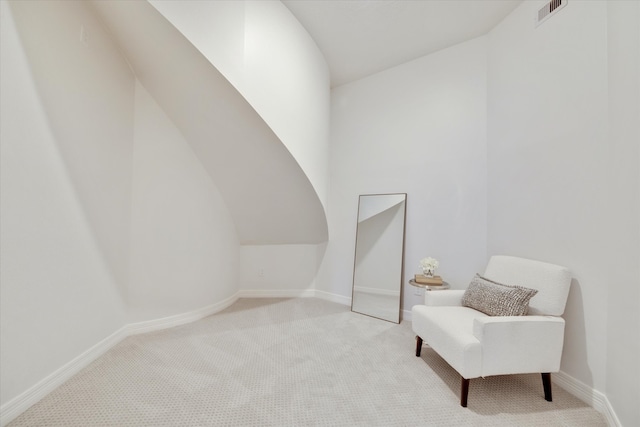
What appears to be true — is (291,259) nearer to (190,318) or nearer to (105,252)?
(190,318)

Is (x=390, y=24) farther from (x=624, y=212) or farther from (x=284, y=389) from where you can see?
→ (x=284, y=389)

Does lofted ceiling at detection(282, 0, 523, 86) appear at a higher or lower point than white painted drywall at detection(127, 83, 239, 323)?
higher

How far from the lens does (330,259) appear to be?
12.9 feet

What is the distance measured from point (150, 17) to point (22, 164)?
1.18 m

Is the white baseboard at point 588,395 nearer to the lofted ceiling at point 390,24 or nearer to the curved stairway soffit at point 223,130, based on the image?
the curved stairway soffit at point 223,130

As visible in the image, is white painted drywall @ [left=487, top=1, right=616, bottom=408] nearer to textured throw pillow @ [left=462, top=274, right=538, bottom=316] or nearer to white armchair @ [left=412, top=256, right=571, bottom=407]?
white armchair @ [left=412, top=256, right=571, bottom=407]

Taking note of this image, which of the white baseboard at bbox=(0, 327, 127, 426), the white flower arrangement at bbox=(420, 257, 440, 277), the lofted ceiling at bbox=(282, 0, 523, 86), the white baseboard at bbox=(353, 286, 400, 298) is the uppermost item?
the lofted ceiling at bbox=(282, 0, 523, 86)

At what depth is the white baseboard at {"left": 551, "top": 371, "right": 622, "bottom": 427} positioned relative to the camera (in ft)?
5.07

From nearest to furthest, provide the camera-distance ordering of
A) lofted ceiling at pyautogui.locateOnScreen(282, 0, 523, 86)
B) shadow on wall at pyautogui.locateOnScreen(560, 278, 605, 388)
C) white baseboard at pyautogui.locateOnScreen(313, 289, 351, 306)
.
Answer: shadow on wall at pyautogui.locateOnScreen(560, 278, 605, 388), lofted ceiling at pyautogui.locateOnScreen(282, 0, 523, 86), white baseboard at pyautogui.locateOnScreen(313, 289, 351, 306)

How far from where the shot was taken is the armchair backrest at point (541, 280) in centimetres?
181

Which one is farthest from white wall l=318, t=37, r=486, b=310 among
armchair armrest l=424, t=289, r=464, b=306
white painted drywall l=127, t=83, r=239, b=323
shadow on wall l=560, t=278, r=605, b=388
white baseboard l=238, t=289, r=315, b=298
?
white painted drywall l=127, t=83, r=239, b=323

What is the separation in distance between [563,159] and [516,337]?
4.21ft

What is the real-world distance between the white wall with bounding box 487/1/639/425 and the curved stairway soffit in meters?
1.97

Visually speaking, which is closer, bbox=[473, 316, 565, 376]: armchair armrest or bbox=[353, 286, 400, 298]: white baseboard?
bbox=[473, 316, 565, 376]: armchair armrest
